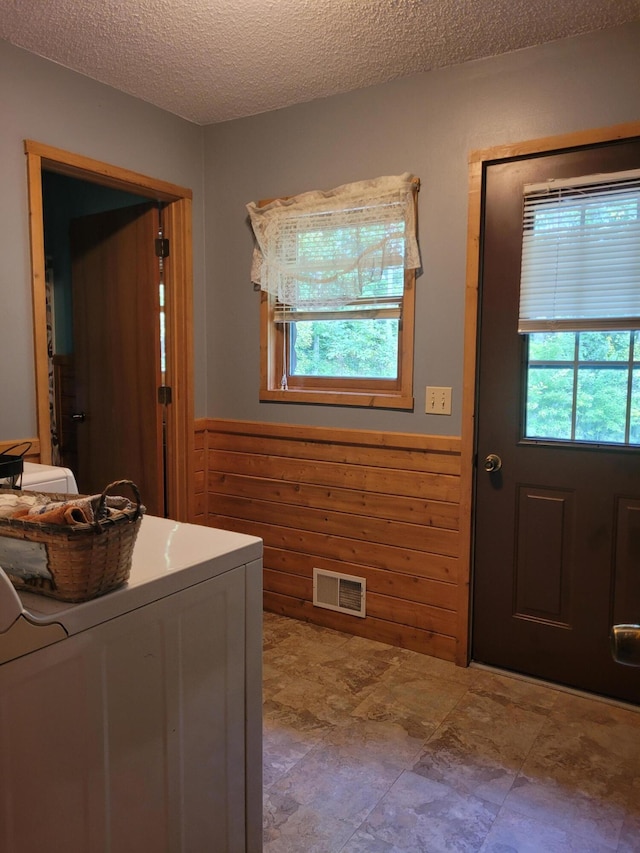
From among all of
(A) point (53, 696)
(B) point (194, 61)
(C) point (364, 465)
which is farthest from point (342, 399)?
(A) point (53, 696)

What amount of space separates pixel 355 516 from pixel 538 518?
84 cm

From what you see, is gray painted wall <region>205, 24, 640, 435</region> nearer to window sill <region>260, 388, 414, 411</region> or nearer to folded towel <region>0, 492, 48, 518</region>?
window sill <region>260, 388, 414, 411</region>

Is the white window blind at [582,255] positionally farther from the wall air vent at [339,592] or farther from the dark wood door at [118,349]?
the dark wood door at [118,349]

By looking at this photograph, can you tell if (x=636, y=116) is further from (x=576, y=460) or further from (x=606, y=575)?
(x=606, y=575)

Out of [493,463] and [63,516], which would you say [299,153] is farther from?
[63,516]

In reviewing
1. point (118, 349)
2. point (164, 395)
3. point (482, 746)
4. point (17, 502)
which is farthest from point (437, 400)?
point (17, 502)

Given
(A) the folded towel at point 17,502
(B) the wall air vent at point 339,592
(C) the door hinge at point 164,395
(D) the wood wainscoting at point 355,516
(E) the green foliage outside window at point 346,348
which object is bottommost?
(B) the wall air vent at point 339,592

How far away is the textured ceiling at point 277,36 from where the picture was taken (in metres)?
2.11

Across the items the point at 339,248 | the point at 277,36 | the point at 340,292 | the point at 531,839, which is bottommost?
the point at 531,839

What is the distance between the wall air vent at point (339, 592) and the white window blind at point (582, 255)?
1.40 metres

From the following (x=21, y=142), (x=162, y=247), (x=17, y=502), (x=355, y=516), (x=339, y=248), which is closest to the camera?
(x=17, y=502)

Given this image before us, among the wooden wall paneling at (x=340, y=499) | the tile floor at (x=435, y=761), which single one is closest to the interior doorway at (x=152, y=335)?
the wooden wall paneling at (x=340, y=499)

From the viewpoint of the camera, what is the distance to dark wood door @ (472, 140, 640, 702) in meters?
2.37

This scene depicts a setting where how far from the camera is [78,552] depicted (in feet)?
3.23
